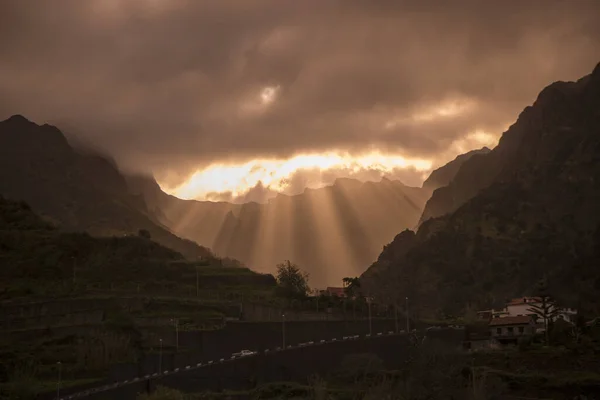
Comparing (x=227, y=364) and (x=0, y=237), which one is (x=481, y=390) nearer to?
(x=227, y=364)

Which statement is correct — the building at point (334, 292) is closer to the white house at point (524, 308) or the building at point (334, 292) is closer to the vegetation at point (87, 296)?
the vegetation at point (87, 296)

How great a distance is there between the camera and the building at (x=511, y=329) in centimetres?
11781

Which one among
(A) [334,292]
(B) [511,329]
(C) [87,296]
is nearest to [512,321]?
(B) [511,329]

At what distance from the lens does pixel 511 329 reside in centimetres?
12150

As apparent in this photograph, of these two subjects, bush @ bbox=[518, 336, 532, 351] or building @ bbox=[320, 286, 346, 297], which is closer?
bush @ bbox=[518, 336, 532, 351]

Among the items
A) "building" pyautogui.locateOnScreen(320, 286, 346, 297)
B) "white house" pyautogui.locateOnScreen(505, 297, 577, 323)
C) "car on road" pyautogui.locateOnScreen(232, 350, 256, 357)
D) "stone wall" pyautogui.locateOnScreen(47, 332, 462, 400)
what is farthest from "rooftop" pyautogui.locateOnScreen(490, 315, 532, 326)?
"car on road" pyautogui.locateOnScreen(232, 350, 256, 357)

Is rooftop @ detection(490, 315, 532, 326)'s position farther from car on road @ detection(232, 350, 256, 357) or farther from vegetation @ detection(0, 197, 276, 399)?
car on road @ detection(232, 350, 256, 357)

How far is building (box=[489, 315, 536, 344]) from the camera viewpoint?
387 feet

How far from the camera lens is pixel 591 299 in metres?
160

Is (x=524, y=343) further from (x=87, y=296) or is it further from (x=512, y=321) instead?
(x=87, y=296)

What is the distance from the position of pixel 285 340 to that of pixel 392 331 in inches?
903

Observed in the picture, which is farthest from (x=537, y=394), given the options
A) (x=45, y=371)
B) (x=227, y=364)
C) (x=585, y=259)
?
(x=585, y=259)

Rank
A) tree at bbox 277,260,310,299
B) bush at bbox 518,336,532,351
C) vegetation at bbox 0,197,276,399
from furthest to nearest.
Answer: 1. tree at bbox 277,260,310,299
2. bush at bbox 518,336,532,351
3. vegetation at bbox 0,197,276,399

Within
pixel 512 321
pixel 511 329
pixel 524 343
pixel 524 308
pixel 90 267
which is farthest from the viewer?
pixel 524 308
